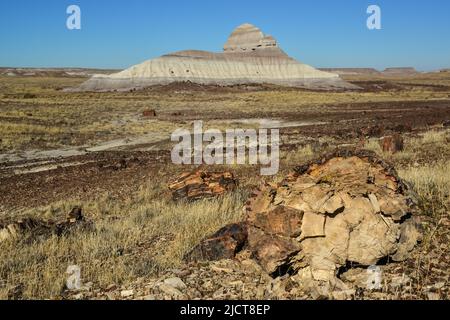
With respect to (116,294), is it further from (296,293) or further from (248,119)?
(248,119)

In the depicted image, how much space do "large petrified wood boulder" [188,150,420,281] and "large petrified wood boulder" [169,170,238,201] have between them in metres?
4.06

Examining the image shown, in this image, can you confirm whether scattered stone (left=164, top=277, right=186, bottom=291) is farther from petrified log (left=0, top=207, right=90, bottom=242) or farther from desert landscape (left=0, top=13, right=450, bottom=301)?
petrified log (left=0, top=207, right=90, bottom=242)

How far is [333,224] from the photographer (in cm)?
420

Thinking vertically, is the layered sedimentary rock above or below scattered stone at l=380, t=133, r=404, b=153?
above

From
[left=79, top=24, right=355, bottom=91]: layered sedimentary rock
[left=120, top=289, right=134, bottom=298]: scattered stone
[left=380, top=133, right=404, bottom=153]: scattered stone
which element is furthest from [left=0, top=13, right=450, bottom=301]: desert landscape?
[left=79, top=24, right=355, bottom=91]: layered sedimentary rock

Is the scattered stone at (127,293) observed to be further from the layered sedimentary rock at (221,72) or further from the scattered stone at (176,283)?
the layered sedimentary rock at (221,72)

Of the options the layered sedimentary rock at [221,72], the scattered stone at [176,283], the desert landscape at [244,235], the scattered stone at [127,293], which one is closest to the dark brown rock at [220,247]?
the desert landscape at [244,235]

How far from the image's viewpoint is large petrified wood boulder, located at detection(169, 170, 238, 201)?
28.6 ft

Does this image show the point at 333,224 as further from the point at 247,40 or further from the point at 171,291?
the point at 247,40

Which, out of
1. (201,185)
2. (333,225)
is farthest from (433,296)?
(201,185)

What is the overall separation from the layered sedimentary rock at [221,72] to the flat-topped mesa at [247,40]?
622 cm

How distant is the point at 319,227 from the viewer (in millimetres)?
4156

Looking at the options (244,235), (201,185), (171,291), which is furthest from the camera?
(201,185)

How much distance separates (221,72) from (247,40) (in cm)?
3493
